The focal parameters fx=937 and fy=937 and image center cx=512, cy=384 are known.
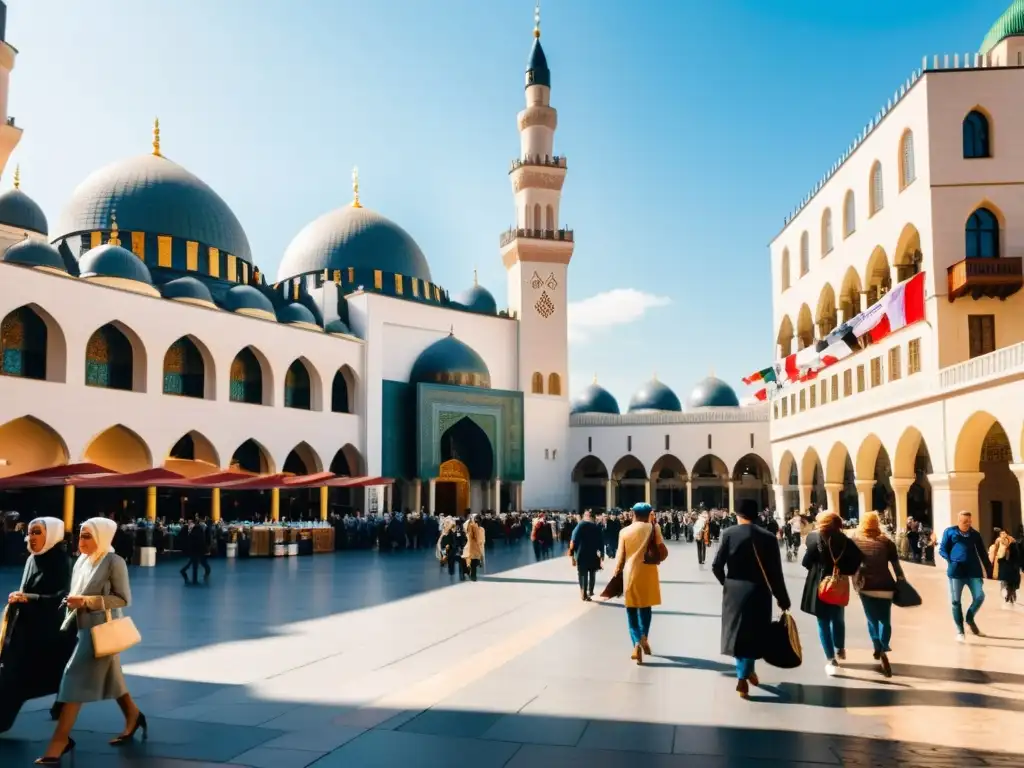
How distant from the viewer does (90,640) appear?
16.3ft

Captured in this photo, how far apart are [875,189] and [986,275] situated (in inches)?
216

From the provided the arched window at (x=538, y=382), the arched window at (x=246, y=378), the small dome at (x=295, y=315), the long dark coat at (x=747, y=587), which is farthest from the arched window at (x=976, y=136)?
the arched window at (x=538, y=382)

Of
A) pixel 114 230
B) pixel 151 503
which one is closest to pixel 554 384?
pixel 114 230

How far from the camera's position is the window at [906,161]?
2072 centimetres

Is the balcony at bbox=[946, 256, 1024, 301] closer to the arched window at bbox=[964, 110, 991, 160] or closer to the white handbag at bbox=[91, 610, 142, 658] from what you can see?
the arched window at bbox=[964, 110, 991, 160]

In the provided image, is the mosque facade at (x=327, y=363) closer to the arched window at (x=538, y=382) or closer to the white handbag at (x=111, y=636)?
the arched window at (x=538, y=382)

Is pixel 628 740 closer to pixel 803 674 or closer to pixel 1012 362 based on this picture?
pixel 803 674

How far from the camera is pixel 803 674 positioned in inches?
274

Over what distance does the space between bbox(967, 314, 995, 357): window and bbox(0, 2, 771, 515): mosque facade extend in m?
19.4

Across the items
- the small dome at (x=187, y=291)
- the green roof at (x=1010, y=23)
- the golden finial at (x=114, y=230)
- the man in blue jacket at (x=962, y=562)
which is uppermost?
the green roof at (x=1010, y=23)

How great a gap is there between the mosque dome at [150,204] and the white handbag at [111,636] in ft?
97.8

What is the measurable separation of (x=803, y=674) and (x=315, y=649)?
4.19m

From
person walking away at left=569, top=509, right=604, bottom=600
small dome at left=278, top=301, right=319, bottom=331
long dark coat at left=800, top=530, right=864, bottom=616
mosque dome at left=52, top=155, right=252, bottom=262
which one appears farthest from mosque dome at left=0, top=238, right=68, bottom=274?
long dark coat at left=800, top=530, right=864, bottom=616

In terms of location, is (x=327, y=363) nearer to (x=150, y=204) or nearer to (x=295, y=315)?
(x=295, y=315)
